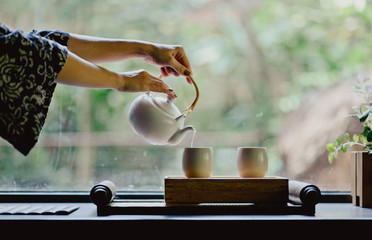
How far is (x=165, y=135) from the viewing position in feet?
4.54

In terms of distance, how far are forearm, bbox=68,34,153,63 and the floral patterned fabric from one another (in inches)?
12.5

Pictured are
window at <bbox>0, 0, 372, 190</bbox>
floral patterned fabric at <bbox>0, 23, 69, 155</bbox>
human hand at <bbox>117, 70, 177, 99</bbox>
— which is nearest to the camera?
floral patterned fabric at <bbox>0, 23, 69, 155</bbox>

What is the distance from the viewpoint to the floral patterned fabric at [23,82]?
1132 mm

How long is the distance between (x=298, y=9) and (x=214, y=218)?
3.70ft

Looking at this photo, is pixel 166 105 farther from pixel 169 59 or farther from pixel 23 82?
pixel 23 82

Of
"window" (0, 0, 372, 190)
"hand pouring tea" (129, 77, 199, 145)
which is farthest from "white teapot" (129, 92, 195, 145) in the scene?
"window" (0, 0, 372, 190)

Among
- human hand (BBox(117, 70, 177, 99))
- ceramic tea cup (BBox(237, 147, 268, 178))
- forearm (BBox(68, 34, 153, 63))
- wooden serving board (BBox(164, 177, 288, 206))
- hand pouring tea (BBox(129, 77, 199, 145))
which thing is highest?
forearm (BBox(68, 34, 153, 63))

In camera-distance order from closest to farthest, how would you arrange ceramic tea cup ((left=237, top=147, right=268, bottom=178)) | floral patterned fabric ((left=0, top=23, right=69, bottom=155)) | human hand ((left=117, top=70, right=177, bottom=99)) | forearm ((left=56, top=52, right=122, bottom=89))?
A: floral patterned fabric ((left=0, top=23, right=69, bottom=155))
forearm ((left=56, top=52, right=122, bottom=89))
human hand ((left=117, top=70, right=177, bottom=99))
ceramic tea cup ((left=237, top=147, right=268, bottom=178))

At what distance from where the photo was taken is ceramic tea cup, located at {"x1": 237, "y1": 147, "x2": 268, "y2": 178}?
4.85 ft

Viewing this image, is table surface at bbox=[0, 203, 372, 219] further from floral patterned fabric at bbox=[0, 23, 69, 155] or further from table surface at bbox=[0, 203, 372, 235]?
floral patterned fabric at bbox=[0, 23, 69, 155]

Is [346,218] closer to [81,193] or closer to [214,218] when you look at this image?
[214,218]

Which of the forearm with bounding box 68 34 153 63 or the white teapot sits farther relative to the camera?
the forearm with bounding box 68 34 153 63

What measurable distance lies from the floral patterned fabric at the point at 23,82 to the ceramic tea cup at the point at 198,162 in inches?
20.2
